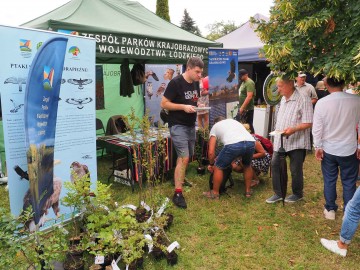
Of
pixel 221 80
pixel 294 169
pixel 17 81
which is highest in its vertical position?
pixel 221 80

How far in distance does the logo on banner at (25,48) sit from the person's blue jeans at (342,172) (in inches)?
123

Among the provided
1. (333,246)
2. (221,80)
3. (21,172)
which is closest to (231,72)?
(221,80)

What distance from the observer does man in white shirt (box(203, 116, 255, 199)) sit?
3.91 meters

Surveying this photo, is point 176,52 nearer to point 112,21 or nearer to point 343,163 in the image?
point 112,21

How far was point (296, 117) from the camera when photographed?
364 cm

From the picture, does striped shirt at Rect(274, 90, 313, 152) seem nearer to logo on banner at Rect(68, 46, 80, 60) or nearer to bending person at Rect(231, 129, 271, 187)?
bending person at Rect(231, 129, 271, 187)

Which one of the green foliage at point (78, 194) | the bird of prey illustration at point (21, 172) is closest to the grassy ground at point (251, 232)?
the green foliage at point (78, 194)

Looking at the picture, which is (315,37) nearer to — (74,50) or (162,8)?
(74,50)

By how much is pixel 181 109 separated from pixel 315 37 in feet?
5.58

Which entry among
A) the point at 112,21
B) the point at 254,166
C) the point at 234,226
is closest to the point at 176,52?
the point at 112,21

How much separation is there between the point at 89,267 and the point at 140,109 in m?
5.07

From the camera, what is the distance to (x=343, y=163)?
3.20m

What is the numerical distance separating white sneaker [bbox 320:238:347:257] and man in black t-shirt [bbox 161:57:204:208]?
1613 millimetres

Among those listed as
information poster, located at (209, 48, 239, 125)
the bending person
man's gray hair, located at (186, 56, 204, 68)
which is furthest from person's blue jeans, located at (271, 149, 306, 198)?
information poster, located at (209, 48, 239, 125)
